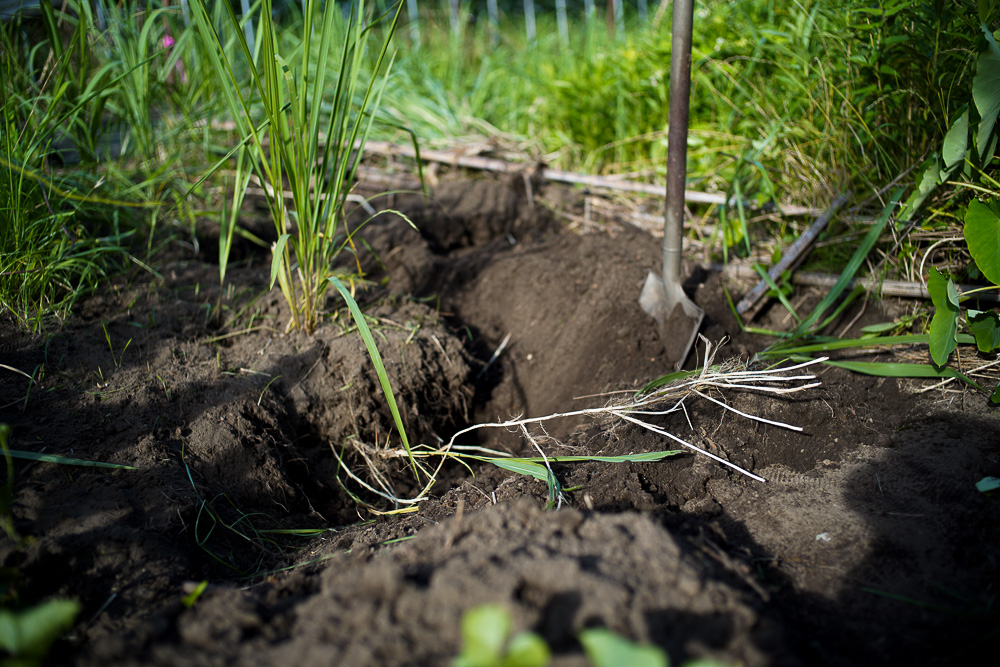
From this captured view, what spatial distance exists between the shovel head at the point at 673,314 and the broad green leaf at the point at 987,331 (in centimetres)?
73

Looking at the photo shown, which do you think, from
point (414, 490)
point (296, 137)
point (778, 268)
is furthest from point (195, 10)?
point (778, 268)

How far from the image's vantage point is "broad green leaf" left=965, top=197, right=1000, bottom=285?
1.48 meters

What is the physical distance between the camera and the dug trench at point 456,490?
877mm

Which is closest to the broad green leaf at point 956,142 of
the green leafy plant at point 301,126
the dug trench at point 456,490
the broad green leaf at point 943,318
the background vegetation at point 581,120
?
the background vegetation at point 581,120

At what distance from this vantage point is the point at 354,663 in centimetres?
79

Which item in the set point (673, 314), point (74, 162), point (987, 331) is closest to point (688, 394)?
point (673, 314)

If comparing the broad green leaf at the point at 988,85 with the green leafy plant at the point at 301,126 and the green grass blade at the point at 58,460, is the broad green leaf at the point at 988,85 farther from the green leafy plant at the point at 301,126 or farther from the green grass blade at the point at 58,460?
the green grass blade at the point at 58,460

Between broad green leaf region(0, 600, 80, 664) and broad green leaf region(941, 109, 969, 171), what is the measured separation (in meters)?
2.26

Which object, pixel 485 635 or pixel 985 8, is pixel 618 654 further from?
pixel 985 8

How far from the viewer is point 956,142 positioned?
166 centimetres

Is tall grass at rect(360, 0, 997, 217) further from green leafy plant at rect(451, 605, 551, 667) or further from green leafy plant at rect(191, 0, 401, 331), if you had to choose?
green leafy plant at rect(451, 605, 551, 667)

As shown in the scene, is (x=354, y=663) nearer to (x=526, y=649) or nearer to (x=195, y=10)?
(x=526, y=649)

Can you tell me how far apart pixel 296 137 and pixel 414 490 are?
1.10 m

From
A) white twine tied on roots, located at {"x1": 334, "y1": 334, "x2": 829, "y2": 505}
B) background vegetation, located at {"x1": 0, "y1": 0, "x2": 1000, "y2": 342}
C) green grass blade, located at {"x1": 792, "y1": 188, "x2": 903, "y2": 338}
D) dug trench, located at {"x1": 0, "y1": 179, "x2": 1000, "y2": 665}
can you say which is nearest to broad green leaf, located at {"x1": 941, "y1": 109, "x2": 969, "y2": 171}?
background vegetation, located at {"x1": 0, "y1": 0, "x2": 1000, "y2": 342}
